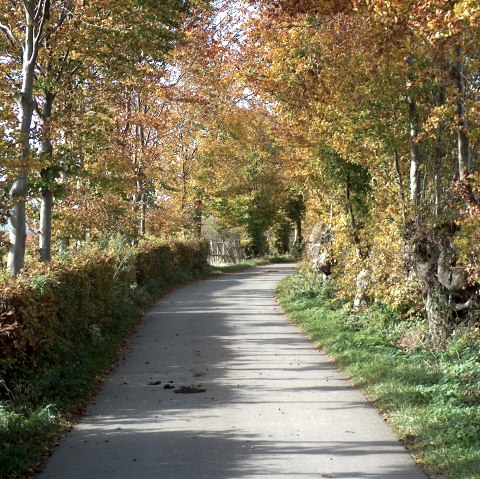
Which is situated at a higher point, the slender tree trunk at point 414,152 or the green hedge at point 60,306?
the slender tree trunk at point 414,152

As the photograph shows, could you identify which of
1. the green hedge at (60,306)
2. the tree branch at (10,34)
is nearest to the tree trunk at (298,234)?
the green hedge at (60,306)

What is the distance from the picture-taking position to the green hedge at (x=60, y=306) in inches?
320

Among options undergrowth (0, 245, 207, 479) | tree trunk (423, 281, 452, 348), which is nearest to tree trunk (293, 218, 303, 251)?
undergrowth (0, 245, 207, 479)

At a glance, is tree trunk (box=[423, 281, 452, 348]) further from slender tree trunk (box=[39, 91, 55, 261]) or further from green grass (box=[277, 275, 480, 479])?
slender tree trunk (box=[39, 91, 55, 261])

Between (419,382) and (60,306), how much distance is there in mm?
5350

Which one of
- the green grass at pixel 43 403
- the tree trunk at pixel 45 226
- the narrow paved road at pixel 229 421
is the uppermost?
the tree trunk at pixel 45 226

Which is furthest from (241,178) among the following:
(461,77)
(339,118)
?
(461,77)

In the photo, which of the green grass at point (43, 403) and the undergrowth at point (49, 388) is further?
the undergrowth at point (49, 388)

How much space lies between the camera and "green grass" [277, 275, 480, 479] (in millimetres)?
6477

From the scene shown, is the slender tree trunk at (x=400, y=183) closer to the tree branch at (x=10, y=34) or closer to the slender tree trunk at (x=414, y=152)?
the slender tree trunk at (x=414, y=152)

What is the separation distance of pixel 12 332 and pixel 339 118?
7732 mm

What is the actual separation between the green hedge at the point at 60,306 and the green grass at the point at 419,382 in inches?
175

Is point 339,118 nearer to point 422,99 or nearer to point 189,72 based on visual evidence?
point 422,99

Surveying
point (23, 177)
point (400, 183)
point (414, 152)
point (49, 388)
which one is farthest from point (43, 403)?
point (414, 152)
